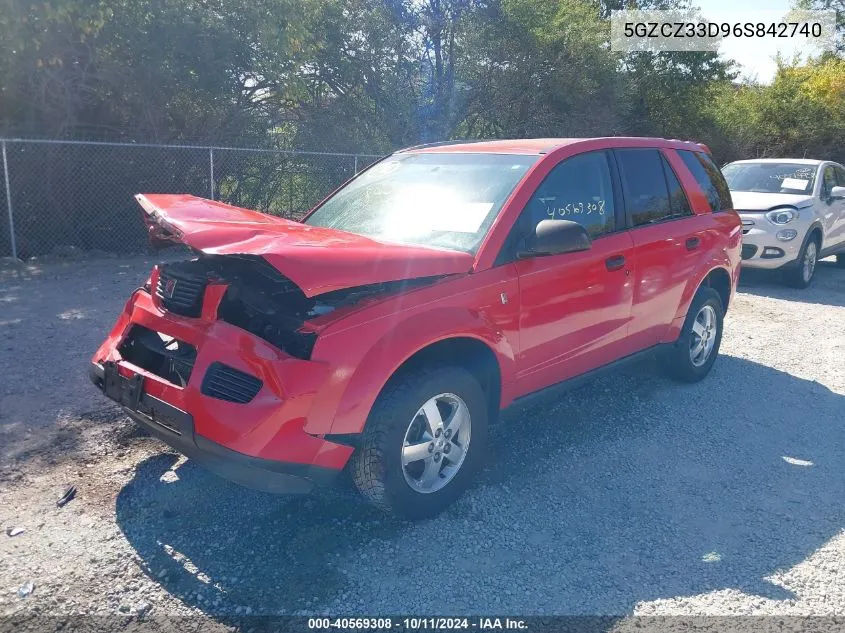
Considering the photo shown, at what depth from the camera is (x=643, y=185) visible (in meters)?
5.01

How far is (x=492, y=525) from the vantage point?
3555mm

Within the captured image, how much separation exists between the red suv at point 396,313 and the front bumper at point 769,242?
19.4ft

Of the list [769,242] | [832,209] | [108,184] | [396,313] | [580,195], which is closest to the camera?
[396,313]

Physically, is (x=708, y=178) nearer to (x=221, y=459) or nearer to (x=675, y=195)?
(x=675, y=195)

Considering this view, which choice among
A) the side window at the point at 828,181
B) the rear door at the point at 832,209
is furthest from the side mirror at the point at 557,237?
the side window at the point at 828,181

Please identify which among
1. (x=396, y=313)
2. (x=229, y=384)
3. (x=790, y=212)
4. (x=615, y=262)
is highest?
(x=790, y=212)

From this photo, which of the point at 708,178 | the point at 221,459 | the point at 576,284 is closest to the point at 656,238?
the point at 576,284

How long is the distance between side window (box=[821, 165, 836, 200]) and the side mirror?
29.5 ft

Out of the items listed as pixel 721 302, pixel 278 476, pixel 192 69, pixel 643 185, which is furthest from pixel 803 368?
pixel 192 69

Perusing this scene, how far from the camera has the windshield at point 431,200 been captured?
12.9 ft

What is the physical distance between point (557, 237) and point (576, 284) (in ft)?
1.98

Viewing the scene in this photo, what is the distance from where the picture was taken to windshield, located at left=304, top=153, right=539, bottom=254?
12.9 feet

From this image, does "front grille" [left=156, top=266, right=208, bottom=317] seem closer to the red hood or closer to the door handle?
the red hood

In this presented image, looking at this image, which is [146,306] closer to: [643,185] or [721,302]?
[643,185]
